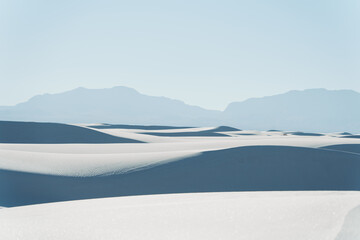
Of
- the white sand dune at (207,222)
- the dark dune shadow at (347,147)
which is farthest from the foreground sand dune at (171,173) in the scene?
the white sand dune at (207,222)

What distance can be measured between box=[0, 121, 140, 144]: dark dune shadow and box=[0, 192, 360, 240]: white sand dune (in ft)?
61.0

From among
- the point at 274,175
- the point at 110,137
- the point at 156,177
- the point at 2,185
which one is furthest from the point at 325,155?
the point at 110,137

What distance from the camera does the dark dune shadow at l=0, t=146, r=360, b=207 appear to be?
9.56 metres

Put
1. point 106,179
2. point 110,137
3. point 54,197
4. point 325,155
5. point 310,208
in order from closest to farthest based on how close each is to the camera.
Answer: point 310,208, point 54,197, point 106,179, point 325,155, point 110,137

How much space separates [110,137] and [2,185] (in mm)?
13575

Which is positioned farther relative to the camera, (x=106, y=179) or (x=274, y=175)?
(x=274, y=175)

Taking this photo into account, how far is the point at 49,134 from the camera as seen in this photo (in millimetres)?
22531

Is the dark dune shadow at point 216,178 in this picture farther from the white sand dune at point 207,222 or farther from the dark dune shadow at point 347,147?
the white sand dune at point 207,222

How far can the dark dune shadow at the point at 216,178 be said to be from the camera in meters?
9.56

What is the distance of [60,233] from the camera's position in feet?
10.4

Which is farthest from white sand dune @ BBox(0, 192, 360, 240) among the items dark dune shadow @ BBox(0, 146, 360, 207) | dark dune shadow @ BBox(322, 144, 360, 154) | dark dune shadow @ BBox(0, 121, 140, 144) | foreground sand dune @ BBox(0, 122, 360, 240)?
dark dune shadow @ BBox(0, 121, 140, 144)

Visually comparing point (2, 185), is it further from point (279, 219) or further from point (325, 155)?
point (325, 155)

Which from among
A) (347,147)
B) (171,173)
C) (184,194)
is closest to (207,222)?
(184,194)

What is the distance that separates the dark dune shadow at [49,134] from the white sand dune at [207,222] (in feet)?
61.0
